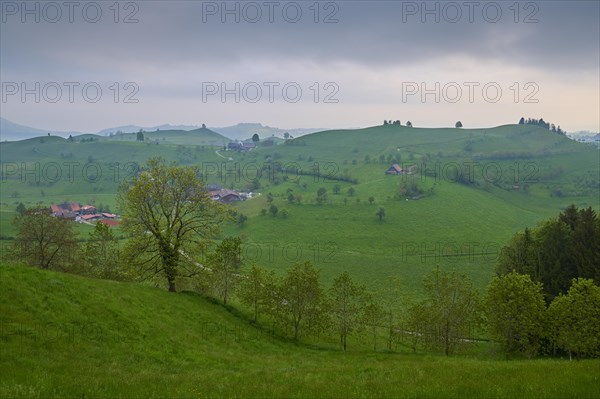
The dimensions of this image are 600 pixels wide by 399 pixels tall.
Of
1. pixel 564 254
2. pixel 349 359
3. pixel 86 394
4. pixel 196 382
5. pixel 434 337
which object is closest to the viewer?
pixel 86 394

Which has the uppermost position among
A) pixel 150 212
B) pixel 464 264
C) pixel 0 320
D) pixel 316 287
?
pixel 150 212

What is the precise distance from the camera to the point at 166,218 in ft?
154

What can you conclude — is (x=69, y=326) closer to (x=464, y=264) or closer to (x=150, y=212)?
(x=150, y=212)

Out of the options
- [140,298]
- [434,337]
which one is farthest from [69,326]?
[434,337]

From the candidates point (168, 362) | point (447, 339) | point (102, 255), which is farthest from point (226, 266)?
point (447, 339)

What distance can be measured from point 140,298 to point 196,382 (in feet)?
60.6

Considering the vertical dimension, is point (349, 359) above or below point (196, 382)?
below

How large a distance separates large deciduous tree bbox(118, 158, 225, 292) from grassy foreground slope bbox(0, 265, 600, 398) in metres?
7.47

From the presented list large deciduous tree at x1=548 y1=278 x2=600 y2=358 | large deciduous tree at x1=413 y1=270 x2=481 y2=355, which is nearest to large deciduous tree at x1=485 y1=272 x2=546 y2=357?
large deciduous tree at x1=548 y1=278 x2=600 y2=358

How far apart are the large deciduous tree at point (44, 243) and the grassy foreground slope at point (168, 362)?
2441 cm

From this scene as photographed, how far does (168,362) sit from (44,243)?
40.8 meters

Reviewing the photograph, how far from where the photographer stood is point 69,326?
2583cm

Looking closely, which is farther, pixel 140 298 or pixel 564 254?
pixel 564 254

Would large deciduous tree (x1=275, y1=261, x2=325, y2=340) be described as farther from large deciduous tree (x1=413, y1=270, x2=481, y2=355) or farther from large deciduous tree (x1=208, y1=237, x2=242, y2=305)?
large deciduous tree (x1=413, y1=270, x2=481, y2=355)
